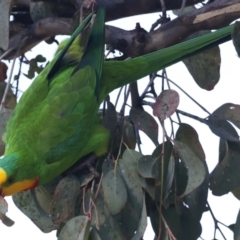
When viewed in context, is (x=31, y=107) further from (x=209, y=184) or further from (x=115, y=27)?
(x=209, y=184)

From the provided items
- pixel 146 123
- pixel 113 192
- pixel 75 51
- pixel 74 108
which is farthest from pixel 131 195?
pixel 75 51

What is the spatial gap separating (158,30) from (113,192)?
389 mm

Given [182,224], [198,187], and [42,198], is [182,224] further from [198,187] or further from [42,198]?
[42,198]

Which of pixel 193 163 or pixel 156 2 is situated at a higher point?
pixel 156 2

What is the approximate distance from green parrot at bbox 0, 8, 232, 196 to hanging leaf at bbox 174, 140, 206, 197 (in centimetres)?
18

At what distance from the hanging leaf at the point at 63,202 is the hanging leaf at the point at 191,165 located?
0.22 m

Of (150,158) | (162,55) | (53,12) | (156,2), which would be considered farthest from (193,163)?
(53,12)

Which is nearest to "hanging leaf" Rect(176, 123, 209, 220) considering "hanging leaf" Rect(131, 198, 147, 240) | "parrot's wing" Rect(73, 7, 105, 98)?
"hanging leaf" Rect(131, 198, 147, 240)

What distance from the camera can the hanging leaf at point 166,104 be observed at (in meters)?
1.12

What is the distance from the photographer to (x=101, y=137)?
4.11 ft

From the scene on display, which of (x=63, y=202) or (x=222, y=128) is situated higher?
(x=222, y=128)

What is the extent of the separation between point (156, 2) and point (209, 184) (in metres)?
0.45

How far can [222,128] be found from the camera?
1.19m

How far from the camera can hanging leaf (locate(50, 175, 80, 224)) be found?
112cm
